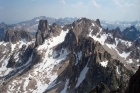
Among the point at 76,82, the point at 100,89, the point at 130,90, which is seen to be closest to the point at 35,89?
the point at 76,82

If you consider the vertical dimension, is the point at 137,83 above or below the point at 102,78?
above

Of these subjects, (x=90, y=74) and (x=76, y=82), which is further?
(x=76, y=82)

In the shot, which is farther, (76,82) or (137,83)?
(76,82)

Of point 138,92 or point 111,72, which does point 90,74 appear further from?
point 138,92

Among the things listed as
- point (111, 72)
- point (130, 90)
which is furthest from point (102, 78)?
point (130, 90)

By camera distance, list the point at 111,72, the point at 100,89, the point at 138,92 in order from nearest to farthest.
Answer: the point at 138,92
the point at 100,89
the point at 111,72

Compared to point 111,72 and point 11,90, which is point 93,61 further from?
point 11,90

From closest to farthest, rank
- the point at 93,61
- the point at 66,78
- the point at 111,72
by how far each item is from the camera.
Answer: the point at 111,72
the point at 93,61
the point at 66,78

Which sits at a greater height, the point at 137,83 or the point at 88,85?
the point at 137,83

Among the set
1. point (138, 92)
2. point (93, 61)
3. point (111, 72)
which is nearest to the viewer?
point (138, 92)
